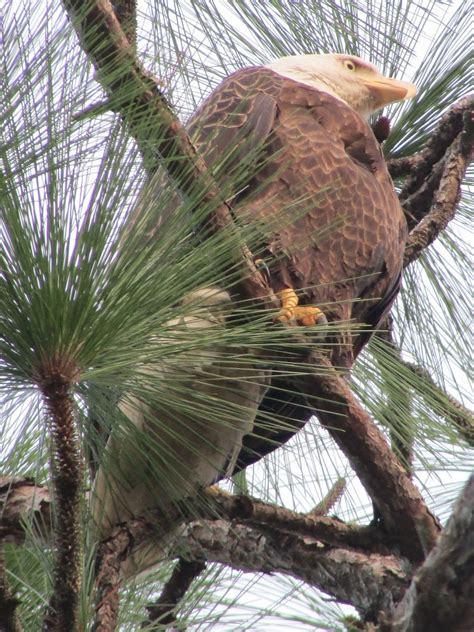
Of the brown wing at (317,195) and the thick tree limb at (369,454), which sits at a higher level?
the brown wing at (317,195)

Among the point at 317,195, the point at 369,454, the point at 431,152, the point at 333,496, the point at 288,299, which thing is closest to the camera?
the point at 369,454

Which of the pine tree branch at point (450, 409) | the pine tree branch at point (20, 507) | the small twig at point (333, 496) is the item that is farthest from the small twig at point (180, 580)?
the pine tree branch at point (450, 409)

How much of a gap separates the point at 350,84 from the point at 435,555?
213 centimetres

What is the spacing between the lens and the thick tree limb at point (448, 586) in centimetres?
95

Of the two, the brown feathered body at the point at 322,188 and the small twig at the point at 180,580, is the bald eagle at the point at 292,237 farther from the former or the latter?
the small twig at the point at 180,580

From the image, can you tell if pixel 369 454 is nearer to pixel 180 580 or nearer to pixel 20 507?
pixel 180 580

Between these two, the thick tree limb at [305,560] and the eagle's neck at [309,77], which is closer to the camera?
the thick tree limb at [305,560]

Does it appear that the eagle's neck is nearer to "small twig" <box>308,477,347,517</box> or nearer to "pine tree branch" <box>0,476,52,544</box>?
"small twig" <box>308,477,347,517</box>

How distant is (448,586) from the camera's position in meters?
0.98

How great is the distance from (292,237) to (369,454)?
2.04ft

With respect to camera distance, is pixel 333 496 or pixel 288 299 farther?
pixel 333 496

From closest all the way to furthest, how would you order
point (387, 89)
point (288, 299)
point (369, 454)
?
1. point (369, 454)
2. point (288, 299)
3. point (387, 89)

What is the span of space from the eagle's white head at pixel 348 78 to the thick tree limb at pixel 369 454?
145cm

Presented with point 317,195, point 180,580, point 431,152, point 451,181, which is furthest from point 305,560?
point 431,152
